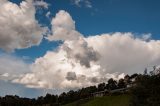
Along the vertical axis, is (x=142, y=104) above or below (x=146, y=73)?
below

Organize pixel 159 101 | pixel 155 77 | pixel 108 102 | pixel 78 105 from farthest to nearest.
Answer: pixel 78 105, pixel 108 102, pixel 155 77, pixel 159 101

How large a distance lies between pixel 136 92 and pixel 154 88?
433 centimetres

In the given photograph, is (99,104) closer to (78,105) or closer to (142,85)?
(78,105)

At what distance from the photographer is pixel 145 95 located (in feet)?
283

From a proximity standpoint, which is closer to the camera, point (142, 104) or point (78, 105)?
point (142, 104)

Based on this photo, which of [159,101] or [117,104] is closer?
[159,101]

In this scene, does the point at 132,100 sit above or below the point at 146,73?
below

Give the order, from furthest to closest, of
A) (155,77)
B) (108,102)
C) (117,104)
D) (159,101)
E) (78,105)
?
(78,105), (108,102), (117,104), (155,77), (159,101)

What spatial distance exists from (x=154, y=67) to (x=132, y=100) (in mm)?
11897

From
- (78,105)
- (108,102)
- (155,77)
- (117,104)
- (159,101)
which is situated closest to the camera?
(159,101)

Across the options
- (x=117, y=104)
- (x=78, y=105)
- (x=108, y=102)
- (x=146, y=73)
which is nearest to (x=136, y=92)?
(x=146, y=73)

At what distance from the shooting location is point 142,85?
8744 cm

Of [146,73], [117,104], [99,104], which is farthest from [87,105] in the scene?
[146,73]

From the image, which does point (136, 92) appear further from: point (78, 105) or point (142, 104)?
point (78, 105)
